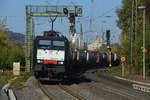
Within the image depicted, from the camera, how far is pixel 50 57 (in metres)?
27.8

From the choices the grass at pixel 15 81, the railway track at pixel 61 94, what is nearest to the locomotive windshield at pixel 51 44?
the grass at pixel 15 81

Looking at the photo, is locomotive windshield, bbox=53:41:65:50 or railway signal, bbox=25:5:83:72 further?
railway signal, bbox=25:5:83:72

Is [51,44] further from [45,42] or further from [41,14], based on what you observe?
[41,14]

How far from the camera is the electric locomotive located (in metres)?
27.6

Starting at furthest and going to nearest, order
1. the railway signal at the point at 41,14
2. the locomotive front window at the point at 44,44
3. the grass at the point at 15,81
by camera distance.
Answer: the railway signal at the point at 41,14
the locomotive front window at the point at 44,44
the grass at the point at 15,81

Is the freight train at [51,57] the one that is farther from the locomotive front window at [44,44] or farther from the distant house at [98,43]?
the distant house at [98,43]

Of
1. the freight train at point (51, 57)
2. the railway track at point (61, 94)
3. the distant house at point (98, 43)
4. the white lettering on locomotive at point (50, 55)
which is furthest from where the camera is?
the distant house at point (98, 43)

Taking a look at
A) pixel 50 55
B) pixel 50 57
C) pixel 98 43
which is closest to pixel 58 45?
pixel 50 55

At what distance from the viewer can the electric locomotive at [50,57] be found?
90.6 ft

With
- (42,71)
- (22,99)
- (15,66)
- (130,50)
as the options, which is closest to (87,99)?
(22,99)

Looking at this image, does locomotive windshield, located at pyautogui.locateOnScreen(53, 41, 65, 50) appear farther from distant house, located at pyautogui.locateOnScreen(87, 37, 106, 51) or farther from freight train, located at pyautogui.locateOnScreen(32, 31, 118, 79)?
distant house, located at pyautogui.locateOnScreen(87, 37, 106, 51)

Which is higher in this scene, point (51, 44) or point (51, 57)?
point (51, 44)

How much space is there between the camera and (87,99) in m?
18.6

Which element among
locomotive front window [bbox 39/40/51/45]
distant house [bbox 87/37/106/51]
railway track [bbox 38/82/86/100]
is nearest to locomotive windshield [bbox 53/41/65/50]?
locomotive front window [bbox 39/40/51/45]
